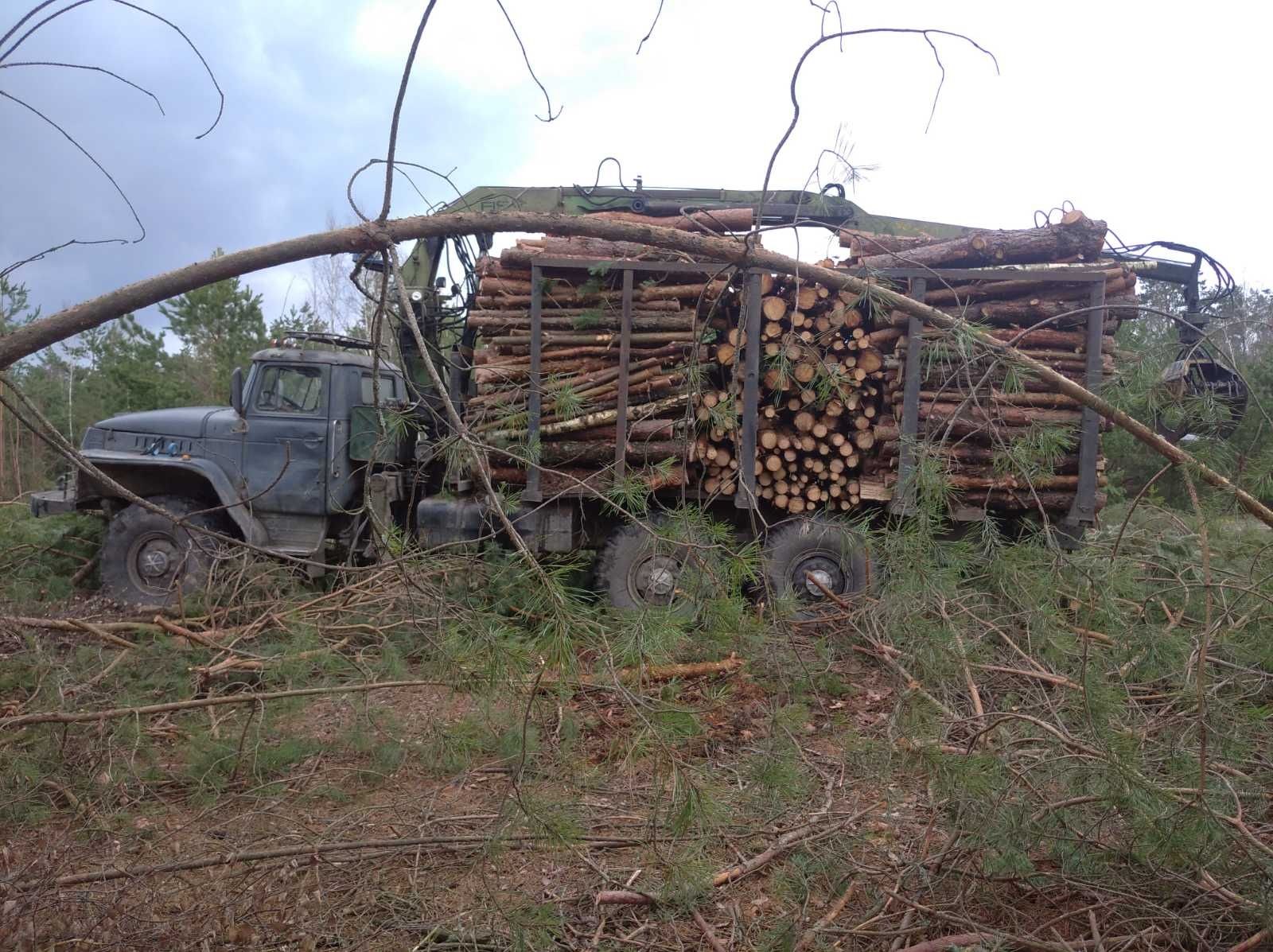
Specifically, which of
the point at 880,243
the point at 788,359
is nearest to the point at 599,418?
the point at 788,359

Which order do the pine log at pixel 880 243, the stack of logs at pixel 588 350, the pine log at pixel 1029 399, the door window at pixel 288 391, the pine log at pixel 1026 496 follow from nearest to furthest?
the pine log at pixel 1029 399 < the pine log at pixel 880 243 < the pine log at pixel 1026 496 < the stack of logs at pixel 588 350 < the door window at pixel 288 391

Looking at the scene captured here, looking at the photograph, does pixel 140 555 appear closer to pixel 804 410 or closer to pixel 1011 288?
pixel 804 410

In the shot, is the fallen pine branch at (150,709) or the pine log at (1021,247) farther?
the pine log at (1021,247)

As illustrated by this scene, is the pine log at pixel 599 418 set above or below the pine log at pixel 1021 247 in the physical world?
below

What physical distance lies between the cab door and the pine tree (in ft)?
34.0

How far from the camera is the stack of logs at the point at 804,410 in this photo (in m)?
6.03

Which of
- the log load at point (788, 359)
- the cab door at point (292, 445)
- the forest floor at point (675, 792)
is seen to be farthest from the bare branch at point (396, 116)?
the cab door at point (292, 445)

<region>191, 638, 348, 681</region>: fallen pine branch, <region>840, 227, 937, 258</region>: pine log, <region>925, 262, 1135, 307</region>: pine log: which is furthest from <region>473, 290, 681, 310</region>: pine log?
<region>191, 638, 348, 681</region>: fallen pine branch

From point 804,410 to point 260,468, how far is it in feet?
15.4

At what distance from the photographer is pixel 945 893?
2963 mm

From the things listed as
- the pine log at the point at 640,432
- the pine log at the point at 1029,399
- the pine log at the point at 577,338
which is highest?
the pine log at the point at 577,338

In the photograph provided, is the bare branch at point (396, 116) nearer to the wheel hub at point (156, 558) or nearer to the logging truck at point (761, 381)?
the logging truck at point (761, 381)

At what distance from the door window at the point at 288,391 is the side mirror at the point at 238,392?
13 centimetres

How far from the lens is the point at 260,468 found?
7.70 m
